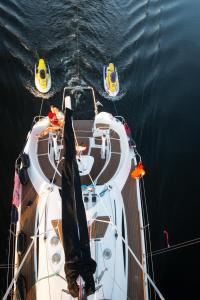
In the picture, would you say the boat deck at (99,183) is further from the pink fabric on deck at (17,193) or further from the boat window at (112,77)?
the boat window at (112,77)

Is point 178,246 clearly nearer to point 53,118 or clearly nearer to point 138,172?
point 138,172

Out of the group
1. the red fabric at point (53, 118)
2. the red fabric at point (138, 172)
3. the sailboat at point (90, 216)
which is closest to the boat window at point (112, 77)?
the sailboat at point (90, 216)

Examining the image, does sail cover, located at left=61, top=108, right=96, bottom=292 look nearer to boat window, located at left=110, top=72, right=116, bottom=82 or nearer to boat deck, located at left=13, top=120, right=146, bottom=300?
boat deck, located at left=13, top=120, right=146, bottom=300

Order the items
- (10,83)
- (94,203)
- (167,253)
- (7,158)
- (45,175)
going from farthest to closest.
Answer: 1. (10,83)
2. (7,158)
3. (167,253)
4. (45,175)
5. (94,203)

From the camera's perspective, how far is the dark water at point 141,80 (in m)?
12.5

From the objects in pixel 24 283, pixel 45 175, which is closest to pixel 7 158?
pixel 45 175

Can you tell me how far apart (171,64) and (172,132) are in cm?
504

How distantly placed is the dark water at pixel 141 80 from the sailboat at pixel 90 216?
2104mm

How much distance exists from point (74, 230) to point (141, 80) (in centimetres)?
1201

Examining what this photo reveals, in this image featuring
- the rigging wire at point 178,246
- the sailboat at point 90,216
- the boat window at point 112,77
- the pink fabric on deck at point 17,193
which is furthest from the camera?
the boat window at point 112,77

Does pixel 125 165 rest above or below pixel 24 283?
above

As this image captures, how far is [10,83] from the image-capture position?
54.1 ft

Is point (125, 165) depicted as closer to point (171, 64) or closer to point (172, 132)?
point (172, 132)

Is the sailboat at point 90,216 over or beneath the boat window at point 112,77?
beneath
